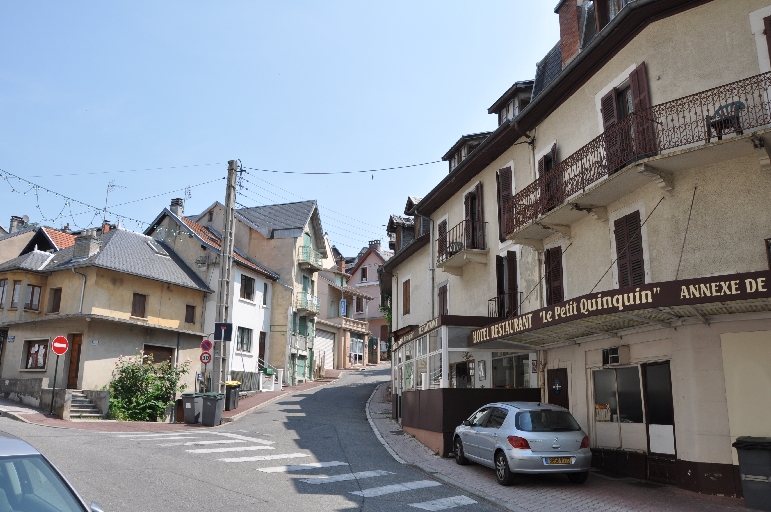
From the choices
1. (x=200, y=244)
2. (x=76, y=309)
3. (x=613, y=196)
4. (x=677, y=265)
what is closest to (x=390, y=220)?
(x=200, y=244)

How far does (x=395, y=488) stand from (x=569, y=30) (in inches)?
517

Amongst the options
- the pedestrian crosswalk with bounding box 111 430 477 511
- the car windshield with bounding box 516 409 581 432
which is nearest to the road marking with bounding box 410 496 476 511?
the pedestrian crosswalk with bounding box 111 430 477 511

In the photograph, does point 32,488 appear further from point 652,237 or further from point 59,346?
point 59,346

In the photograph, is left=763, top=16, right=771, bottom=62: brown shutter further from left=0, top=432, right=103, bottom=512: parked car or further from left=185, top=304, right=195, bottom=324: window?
left=185, top=304, right=195, bottom=324: window

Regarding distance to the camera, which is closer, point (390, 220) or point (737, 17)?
point (737, 17)

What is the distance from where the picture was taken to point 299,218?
41219 millimetres

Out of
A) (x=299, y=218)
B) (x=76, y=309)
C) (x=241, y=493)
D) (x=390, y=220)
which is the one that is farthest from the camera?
(x=299, y=218)

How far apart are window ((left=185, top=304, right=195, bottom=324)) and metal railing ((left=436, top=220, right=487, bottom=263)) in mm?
16018

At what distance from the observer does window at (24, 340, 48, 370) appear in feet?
89.0

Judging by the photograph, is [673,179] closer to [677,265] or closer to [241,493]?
[677,265]

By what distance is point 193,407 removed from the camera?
70.4 feet

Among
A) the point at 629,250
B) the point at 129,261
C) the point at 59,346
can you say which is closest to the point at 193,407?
the point at 59,346

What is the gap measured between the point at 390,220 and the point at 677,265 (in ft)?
69.1

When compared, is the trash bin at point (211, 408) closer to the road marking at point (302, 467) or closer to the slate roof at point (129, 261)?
the road marking at point (302, 467)
